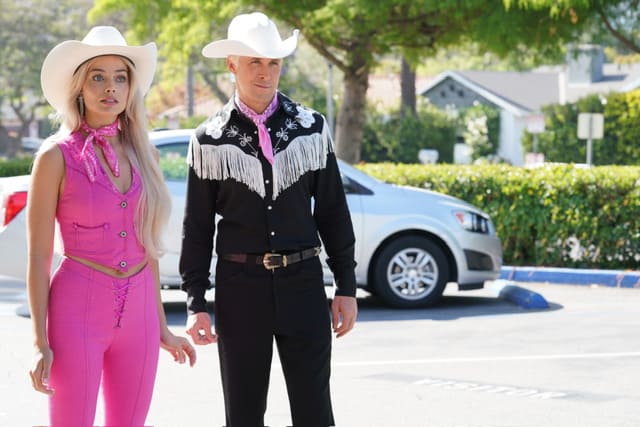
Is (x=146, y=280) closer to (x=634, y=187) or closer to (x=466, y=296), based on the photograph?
(x=466, y=296)

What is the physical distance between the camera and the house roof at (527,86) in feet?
196

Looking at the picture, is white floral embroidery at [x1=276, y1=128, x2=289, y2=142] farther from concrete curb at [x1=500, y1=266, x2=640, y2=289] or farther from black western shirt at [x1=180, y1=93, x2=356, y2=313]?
concrete curb at [x1=500, y1=266, x2=640, y2=289]

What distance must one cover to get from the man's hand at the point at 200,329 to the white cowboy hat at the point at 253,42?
979mm

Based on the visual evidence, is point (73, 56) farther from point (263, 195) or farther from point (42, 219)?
point (263, 195)

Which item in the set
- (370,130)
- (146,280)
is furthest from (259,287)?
(370,130)

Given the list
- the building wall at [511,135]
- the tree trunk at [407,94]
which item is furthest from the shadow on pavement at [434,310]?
the building wall at [511,135]

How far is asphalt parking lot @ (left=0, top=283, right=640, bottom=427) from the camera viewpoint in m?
7.06

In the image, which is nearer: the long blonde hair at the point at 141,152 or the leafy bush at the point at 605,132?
the long blonde hair at the point at 141,152

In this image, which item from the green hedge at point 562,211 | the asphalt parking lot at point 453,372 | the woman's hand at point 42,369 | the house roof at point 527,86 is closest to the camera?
the woman's hand at point 42,369

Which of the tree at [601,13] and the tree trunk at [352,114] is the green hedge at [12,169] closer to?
the tree trunk at [352,114]

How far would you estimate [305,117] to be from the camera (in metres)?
4.76

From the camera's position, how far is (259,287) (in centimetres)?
458

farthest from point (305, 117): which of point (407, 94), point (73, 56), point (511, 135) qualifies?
point (511, 135)

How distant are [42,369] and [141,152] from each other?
2.77 feet
